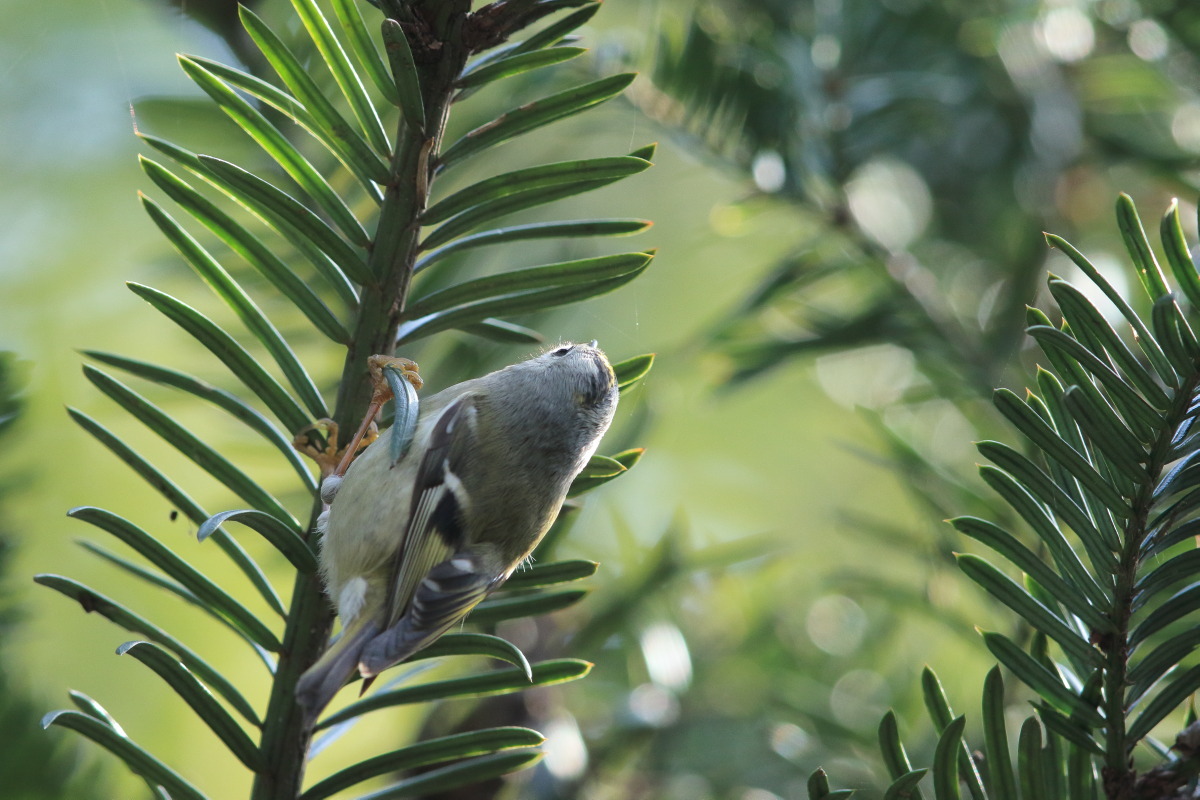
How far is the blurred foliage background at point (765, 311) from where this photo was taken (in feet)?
3.59

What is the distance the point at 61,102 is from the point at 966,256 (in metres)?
1.55

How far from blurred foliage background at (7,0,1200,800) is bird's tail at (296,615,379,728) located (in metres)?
0.25

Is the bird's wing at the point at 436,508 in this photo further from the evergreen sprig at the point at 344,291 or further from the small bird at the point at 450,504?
the evergreen sprig at the point at 344,291

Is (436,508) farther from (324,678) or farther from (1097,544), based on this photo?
(1097,544)

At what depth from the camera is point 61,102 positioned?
167cm

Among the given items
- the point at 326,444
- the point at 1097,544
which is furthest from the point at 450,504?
the point at 1097,544

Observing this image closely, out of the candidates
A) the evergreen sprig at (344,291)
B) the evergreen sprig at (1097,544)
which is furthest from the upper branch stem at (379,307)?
the evergreen sprig at (1097,544)

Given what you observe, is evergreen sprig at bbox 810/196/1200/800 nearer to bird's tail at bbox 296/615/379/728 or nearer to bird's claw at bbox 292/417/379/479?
bird's tail at bbox 296/615/379/728

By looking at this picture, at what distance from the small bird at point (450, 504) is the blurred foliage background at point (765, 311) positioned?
0.09 metres

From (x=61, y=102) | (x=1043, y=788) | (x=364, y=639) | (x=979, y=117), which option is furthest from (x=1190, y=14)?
(x=61, y=102)

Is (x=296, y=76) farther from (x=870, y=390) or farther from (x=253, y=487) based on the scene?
(x=870, y=390)

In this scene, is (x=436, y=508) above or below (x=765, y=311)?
below

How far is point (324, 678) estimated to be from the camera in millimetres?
597

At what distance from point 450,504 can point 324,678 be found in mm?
328
